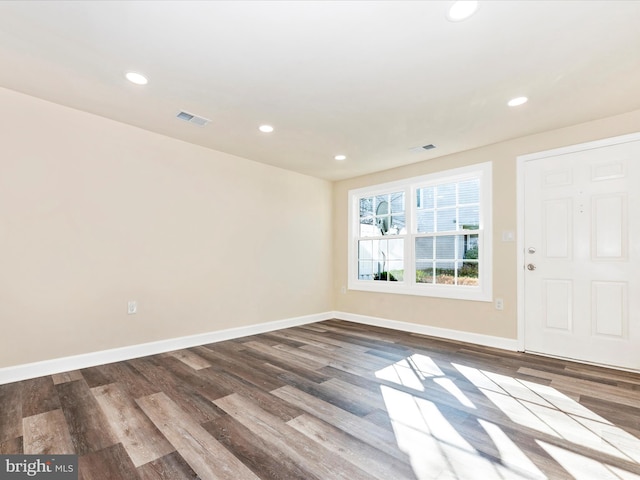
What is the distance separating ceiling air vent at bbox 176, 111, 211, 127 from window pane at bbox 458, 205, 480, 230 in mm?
3247

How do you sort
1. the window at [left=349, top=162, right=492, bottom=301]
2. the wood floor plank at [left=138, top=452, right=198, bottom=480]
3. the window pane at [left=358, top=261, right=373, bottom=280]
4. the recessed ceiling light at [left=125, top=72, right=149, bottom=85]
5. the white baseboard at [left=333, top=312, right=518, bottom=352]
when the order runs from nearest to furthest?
1. the wood floor plank at [left=138, top=452, right=198, bottom=480]
2. the recessed ceiling light at [left=125, top=72, right=149, bottom=85]
3. the white baseboard at [left=333, top=312, right=518, bottom=352]
4. the window at [left=349, top=162, right=492, bottom=301]
5. the window pane at [left=358, top=261, right=373, bottom=280]

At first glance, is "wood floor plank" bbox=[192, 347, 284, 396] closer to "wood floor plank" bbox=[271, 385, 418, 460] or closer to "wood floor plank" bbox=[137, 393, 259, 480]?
"wood floor plank" bbox=[271, 385, 418, 460]

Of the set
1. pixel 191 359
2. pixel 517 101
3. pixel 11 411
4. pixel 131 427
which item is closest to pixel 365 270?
pixel 191 359

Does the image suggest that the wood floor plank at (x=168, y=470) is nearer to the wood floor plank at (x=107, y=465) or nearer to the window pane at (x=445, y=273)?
the wood floor plank at (x=107, y=465)

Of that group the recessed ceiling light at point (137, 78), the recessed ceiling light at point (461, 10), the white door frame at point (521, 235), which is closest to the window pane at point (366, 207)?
the white door frame at point (521, 235)

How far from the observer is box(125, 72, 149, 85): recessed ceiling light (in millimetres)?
2293

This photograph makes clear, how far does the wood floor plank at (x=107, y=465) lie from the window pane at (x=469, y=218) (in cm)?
394

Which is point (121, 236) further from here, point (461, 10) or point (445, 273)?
point (445, 273)

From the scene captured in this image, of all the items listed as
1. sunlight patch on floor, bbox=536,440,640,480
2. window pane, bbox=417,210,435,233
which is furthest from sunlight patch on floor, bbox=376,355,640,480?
window pane, bbox=417,210,435,233

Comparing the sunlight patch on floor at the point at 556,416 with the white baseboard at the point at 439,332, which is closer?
the sunlight patch on floor at the point at 556,416

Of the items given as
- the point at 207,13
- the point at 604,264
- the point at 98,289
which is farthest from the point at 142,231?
the point at 604,264

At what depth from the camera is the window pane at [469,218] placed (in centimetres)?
388

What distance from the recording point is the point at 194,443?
170 cm

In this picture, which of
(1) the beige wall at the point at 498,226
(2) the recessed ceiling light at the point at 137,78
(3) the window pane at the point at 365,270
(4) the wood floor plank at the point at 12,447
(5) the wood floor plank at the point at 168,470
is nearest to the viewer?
(5) the wood floor plank at the point at 168,470
